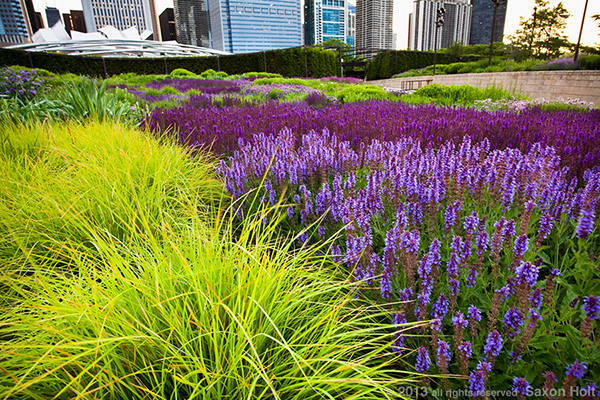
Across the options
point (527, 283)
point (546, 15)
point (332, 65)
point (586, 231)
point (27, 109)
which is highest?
point (546, 15)

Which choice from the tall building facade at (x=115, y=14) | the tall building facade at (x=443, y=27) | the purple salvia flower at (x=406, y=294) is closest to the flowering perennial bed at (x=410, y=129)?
the purple salvia flower at (x=406, y=294)

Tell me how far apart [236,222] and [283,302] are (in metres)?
1.77

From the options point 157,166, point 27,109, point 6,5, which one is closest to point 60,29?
point 27,109

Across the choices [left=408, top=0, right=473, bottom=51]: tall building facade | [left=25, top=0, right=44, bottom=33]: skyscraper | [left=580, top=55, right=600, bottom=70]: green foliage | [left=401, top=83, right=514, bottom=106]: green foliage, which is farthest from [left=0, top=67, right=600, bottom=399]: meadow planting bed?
[left=25, top=0, right=44, bottom=33]: skyscraper

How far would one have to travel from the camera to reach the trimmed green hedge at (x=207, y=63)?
29.2 m

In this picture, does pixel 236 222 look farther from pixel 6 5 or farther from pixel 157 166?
pixel 6 5

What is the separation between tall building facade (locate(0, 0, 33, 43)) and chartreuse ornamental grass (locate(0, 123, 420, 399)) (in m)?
189

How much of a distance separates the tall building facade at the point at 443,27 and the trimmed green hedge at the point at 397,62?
293 ft

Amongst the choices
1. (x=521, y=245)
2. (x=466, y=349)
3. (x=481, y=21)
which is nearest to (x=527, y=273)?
(x=521, y=245)

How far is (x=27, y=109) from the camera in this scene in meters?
5.36

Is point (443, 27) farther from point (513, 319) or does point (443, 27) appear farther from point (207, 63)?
point (513, 319)

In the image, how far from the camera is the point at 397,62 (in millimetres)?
32844

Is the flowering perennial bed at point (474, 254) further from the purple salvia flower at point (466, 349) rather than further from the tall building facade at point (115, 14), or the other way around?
the tall building facade at point (115, 14)

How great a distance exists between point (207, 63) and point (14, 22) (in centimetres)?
18059
